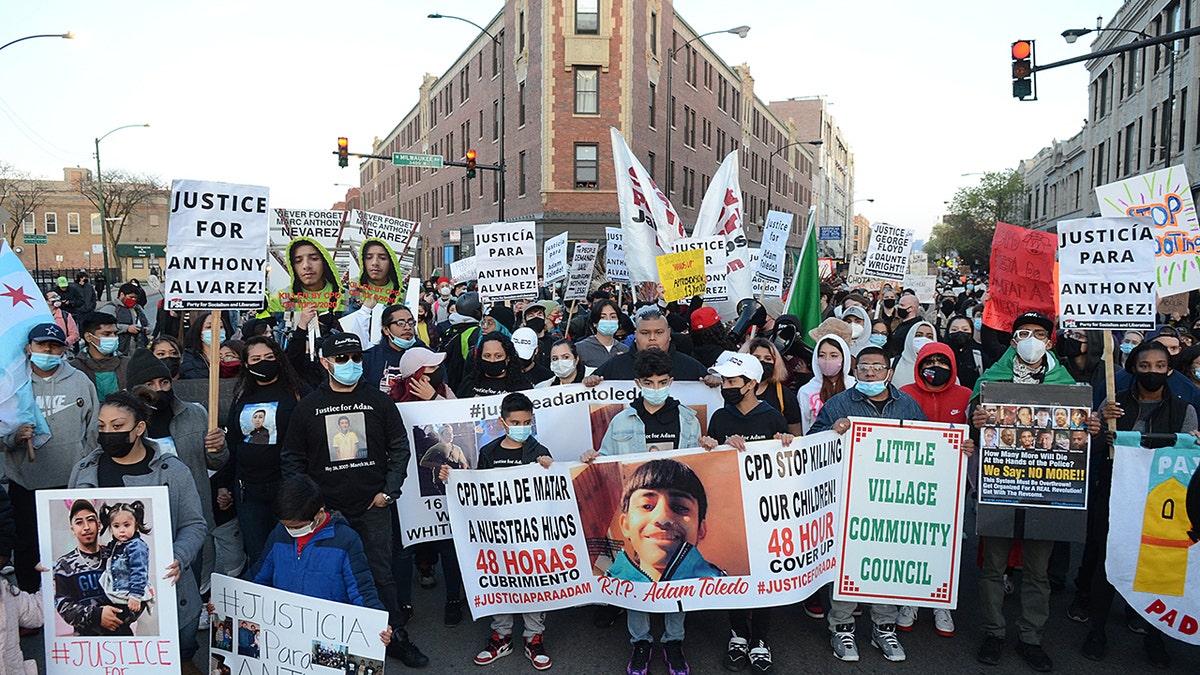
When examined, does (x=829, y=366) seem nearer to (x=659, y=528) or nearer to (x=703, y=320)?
(x=659, y=528)

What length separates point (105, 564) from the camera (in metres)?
3.89

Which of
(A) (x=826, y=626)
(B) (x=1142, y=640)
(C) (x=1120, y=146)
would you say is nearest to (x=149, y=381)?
(A) (x=826, y=626)

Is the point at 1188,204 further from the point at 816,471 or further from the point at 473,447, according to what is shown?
the point at 473,447

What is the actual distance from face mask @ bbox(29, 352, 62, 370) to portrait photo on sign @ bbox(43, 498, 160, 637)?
74.3 inches

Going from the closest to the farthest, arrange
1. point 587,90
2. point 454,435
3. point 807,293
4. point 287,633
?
point 287,633 → point 454,435 → point 807,293 → point 587,90

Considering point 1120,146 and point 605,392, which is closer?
point 605,392

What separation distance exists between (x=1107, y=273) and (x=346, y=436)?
4974mm

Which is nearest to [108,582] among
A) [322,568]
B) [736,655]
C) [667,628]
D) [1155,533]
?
[322,568]

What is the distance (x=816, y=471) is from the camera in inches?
197

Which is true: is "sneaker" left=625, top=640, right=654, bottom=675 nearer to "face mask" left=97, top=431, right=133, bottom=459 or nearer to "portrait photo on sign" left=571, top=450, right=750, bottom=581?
"portrait photo on sign" left=571, top=450, right=750, bottom=581

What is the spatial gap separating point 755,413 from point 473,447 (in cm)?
207

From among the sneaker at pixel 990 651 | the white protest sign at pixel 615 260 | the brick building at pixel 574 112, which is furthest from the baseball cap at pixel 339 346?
the brick building at pixel 574 112

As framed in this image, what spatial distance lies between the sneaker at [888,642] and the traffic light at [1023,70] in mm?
8918

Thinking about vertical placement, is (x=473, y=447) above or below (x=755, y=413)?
below
